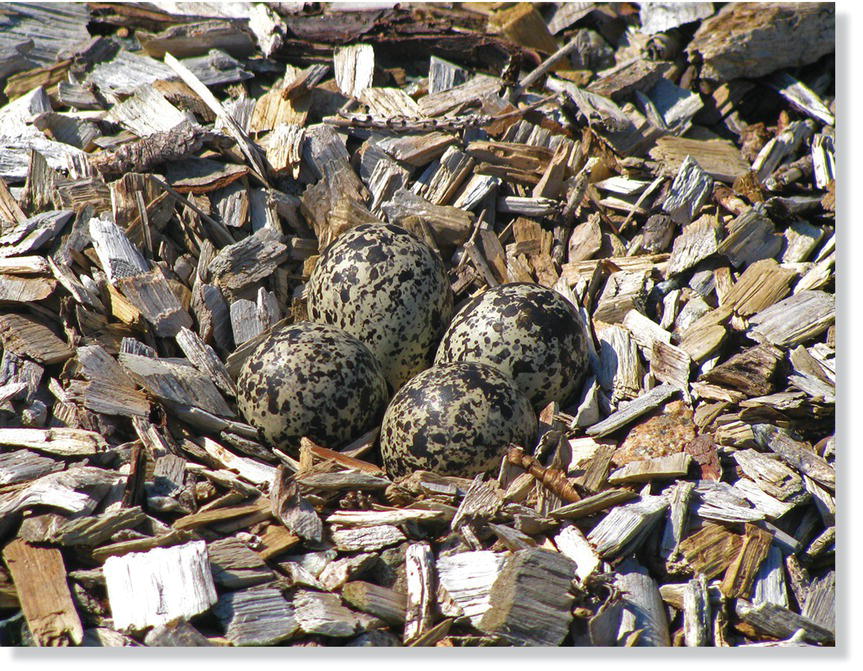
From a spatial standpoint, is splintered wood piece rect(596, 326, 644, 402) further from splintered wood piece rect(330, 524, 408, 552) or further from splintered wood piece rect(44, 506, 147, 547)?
splintered wood piece rect(44, 506, 147, 547)

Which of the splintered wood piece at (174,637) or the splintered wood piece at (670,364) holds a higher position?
the splintered wood piece at (670,364)

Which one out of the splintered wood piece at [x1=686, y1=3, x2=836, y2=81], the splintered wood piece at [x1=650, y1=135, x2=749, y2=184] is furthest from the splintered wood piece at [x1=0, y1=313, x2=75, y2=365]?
the splintered wood piece at [x1=686, y1=3, x2=836, y2=81]

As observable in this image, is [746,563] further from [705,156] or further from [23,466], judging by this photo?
[23,466]

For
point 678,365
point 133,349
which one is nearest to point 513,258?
point 678,365

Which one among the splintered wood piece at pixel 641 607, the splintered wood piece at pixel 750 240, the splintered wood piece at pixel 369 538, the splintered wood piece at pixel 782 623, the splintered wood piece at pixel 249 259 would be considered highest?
the splintered wood piece at pixel 249 259

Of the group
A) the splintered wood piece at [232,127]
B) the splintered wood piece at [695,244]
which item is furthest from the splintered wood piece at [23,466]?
the splintered wood piece at [695,244]

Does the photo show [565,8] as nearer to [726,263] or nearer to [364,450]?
[726,263]

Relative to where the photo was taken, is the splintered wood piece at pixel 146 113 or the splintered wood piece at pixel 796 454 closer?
the splintered wood piece at pixel 796 454

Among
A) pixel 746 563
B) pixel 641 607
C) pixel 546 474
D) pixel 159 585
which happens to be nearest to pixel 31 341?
pixel 159 585

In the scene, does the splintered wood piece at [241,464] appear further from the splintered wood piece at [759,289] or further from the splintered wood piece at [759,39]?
the splintered wood piece at [759,39]
